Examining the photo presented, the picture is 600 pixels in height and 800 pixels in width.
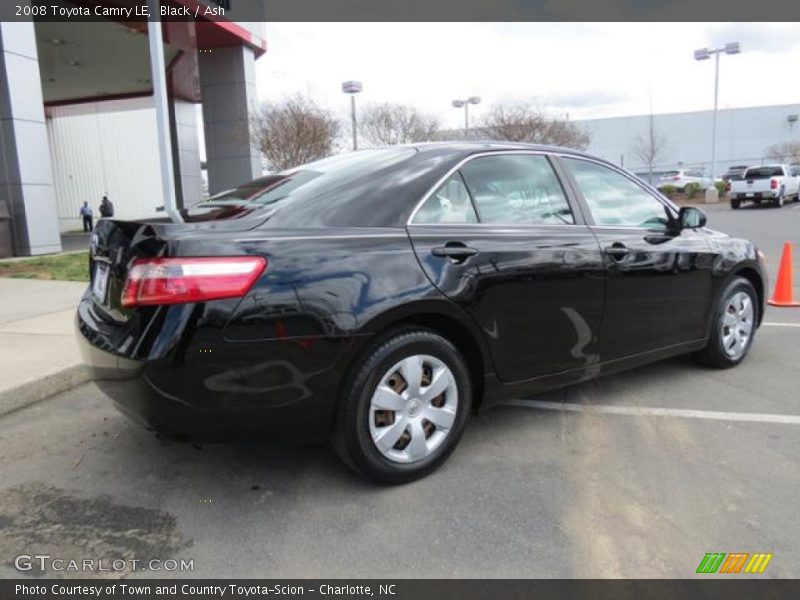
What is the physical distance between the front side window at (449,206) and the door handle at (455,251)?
15cm

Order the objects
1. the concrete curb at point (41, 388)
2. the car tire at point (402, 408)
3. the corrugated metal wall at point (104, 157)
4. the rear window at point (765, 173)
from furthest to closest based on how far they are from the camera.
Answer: the corrugated metal wall at point (104, 157), the rear window at point (765, 173), the concrete curb at point (41, 388), the car tire at point (402, 408)

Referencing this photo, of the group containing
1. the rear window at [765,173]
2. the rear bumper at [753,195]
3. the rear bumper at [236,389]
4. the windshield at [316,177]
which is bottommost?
the rear bumper at [753,195]

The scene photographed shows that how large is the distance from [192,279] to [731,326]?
4.08m

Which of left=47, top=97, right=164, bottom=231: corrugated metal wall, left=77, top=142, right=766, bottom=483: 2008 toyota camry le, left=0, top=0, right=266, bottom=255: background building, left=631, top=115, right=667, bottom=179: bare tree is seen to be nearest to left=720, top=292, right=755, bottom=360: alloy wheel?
left=77, top=142, right=766, bottom=483: 2008 toyota camry le

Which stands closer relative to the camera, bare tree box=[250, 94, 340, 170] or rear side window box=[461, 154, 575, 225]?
rear side window box=[461, 154, 575, 225]

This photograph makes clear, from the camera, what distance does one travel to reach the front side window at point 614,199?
153 inches

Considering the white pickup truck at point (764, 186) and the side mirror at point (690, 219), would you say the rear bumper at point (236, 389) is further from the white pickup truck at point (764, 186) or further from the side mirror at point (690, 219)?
the white pickup truck at point (764, 186)

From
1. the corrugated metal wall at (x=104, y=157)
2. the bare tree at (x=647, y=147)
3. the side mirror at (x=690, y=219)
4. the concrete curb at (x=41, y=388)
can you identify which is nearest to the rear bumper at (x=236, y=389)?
the concrete curb at (x=41, y=388)

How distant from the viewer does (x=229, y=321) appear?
2.50 metres

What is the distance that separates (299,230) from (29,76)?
13.0 meters

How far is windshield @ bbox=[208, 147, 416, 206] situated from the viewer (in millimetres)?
3105

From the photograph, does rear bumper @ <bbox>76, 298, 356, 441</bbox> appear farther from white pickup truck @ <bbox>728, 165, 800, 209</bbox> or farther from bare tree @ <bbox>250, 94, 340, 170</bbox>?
white pickup truck @ <bbox>728, 165, 800, 209</bbox>
